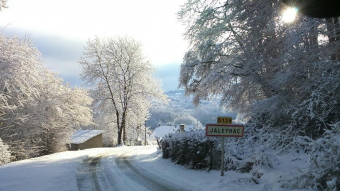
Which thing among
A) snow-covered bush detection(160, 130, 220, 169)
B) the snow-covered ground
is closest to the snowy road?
the snow-covered ground

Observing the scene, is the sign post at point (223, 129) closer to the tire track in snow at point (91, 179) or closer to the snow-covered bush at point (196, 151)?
the snow-covered bush at point (196, 151)

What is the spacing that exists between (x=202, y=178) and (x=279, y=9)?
20.7ft

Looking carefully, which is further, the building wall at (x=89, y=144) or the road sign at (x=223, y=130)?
the building wall at (x=89, y=144)

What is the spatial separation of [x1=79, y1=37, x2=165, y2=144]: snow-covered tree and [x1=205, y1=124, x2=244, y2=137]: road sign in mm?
20257

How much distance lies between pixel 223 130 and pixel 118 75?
21.2 metres

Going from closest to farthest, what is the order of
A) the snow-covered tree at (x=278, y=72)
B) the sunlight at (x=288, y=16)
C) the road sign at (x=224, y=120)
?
the snow-covered tree at (x=278, y=72) < the sunlight at (x=288, y=16) < the road sign at (x=224, y=120)

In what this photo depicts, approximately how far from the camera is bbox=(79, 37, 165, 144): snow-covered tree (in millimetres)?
27094

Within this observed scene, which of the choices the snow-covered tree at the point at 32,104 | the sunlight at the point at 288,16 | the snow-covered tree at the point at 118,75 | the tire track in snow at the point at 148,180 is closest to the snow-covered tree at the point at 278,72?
the sunlight at the point at 288,16

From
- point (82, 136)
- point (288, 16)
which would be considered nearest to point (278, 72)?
point (288, 16)

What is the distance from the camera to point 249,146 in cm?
882

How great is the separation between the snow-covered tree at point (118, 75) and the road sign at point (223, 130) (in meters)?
20.3

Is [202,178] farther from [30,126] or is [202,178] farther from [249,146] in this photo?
[30,126]

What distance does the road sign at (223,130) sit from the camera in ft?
24.7

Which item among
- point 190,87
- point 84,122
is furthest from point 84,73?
point 190,87
